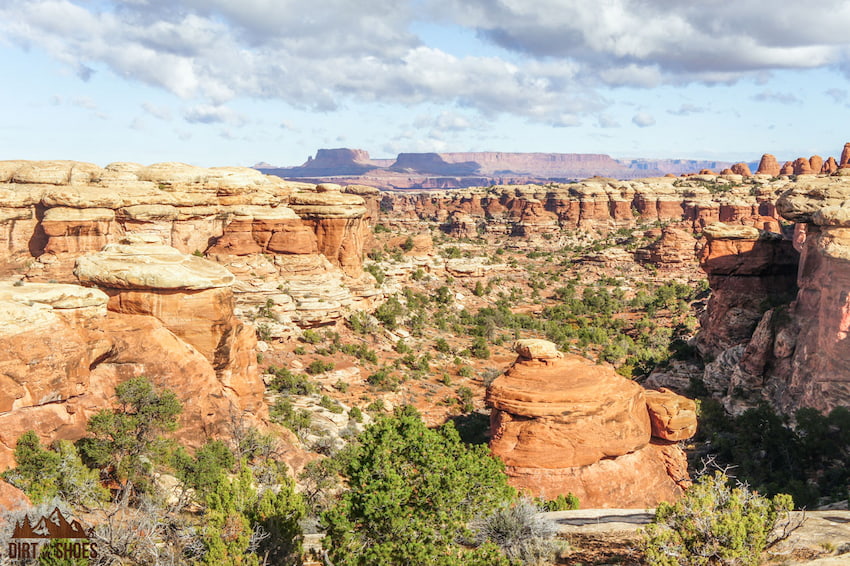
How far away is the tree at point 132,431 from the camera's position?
17.0 m

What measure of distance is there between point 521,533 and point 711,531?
450 cm

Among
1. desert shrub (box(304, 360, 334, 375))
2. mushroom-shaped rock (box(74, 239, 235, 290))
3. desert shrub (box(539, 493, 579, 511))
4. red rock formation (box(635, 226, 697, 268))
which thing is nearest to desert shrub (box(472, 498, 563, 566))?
desert shrub (box(539, 493, 579, 511))

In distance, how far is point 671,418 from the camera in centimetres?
2325

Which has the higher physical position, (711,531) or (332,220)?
(332,220)

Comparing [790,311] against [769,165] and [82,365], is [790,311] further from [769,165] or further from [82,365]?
[769,165]

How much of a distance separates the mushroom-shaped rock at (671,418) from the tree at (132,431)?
60.3ft

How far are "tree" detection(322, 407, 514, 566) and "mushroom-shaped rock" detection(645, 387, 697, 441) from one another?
12835 millimetres

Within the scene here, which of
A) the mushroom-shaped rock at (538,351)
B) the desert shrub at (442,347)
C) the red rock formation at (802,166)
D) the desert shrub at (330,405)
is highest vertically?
the red rock formation at (802,166)

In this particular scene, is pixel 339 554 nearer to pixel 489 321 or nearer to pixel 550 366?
pixel 550 366

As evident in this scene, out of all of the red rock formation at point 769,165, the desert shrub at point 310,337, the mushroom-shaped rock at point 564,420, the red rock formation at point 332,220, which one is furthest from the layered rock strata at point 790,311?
the red rock formation at point 769,165

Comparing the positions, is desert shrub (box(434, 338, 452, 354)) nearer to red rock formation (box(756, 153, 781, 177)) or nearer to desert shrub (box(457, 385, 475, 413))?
desert shrub (box(457, 385, 475, 413))

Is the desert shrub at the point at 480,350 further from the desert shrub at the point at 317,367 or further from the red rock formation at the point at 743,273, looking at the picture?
the red rock formation at the point at 743,273

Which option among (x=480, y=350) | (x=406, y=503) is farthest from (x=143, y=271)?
(x=480, y=350)

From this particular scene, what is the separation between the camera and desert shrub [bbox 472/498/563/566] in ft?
42.4
